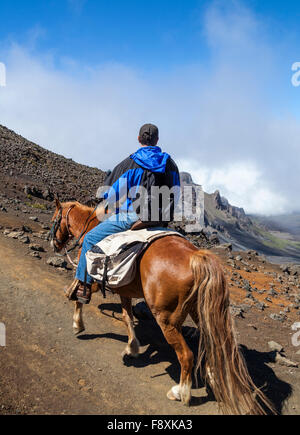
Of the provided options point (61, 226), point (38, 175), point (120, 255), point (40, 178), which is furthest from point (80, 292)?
point (38, 175)

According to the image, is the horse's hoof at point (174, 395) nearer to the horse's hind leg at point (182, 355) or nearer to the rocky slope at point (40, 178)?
the horse's hind leg at point (182, 355)

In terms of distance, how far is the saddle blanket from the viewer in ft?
15.5

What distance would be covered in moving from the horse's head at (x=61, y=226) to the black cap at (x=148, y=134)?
9.75ft

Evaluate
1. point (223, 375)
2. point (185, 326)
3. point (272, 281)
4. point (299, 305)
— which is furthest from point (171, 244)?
point (272, 281)

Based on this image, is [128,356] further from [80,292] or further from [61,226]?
[61,226]

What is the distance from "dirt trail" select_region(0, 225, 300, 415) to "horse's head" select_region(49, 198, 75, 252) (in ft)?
4.17

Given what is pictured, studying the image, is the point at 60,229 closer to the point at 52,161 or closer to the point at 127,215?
the point at 127,215

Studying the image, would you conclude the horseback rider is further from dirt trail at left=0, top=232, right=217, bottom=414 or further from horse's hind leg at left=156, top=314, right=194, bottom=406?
dirt trail at left=0, top=232, right=217, bottom=414

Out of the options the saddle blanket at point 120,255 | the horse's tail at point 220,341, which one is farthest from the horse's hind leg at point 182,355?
the saddle blanket at point 120,255

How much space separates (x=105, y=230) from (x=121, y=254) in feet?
2.53

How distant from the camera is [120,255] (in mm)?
4789

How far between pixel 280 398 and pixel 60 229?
18.5 ft

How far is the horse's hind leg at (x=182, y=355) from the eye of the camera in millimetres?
4211

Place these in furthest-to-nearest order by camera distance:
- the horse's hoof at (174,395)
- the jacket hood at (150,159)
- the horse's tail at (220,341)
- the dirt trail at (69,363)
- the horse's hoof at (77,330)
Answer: the horse's hoof at (77,330), the jacket hood at (150,159), the horse's hoof at (174,395), the dirt trail at (69,363), the horse's tail at (220,341)
